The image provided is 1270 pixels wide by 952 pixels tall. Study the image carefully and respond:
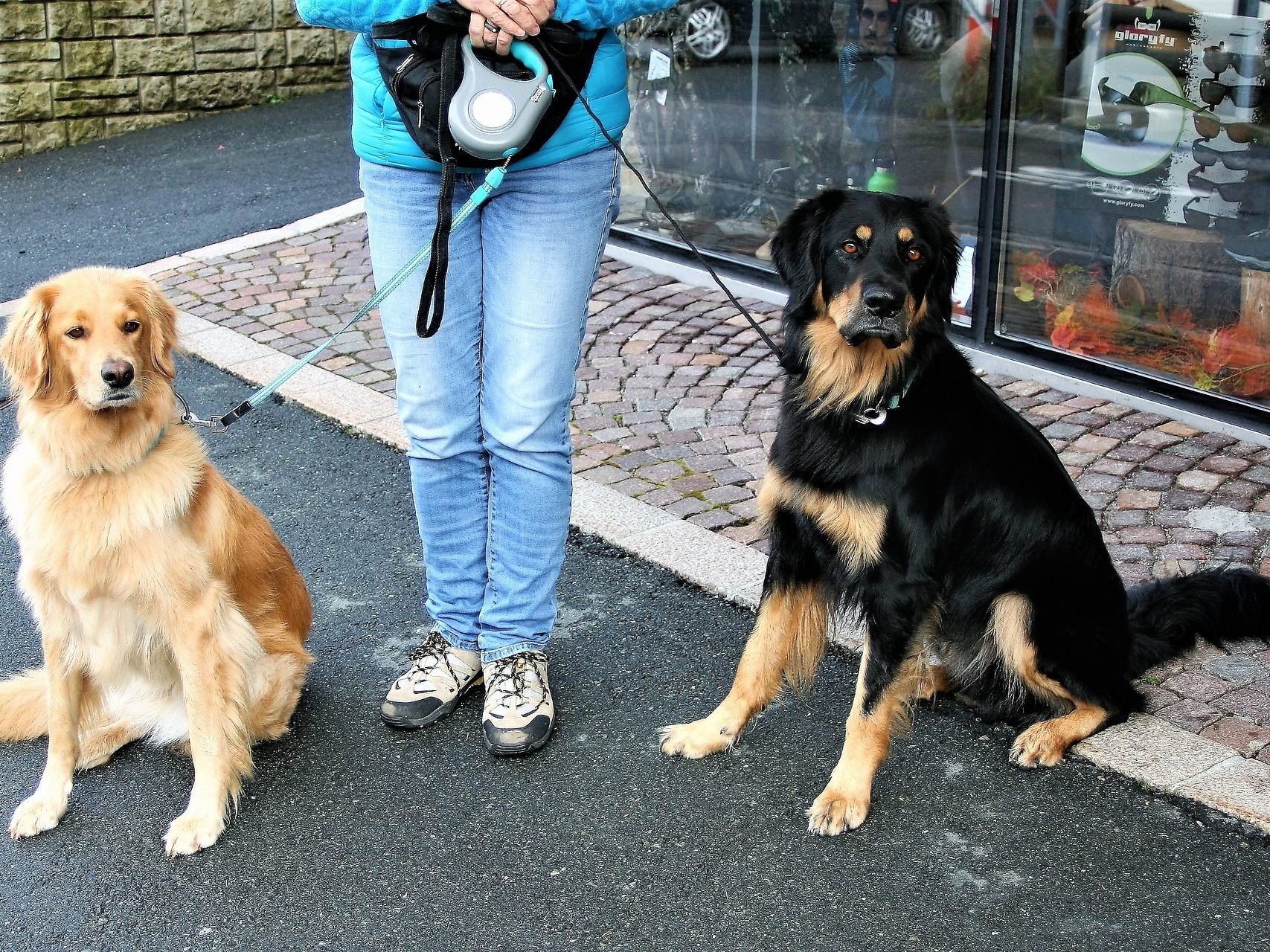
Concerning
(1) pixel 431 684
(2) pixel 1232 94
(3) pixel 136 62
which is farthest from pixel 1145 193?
(3) pixel 136 62

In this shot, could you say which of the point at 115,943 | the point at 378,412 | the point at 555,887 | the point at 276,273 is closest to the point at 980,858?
the point at 555,887

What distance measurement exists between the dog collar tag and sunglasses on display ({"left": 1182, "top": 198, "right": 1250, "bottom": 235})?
10.7 feet

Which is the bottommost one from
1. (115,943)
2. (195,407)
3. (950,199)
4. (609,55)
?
(115,943)

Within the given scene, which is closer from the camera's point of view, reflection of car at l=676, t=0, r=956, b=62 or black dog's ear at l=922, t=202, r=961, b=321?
black dog's ear at l=922, t=202, r=961, b=321

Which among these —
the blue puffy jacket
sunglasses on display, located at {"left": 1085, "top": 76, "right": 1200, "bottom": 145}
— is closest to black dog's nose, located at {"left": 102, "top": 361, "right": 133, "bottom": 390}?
the blue puffy jacket

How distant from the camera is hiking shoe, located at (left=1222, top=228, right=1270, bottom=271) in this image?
5566 millimetres

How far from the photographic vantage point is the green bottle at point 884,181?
703 cm

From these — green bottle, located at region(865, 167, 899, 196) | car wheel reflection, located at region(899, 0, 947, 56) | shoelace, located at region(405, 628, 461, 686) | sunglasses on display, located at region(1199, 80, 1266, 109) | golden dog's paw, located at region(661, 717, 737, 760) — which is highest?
car wheel reflection, located at region(899, 0, 947, 56)

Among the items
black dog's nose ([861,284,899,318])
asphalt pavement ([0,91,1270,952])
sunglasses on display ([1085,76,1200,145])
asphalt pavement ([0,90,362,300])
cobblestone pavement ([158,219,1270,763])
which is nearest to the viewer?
asphalt pavement ([0,91,1270,952])

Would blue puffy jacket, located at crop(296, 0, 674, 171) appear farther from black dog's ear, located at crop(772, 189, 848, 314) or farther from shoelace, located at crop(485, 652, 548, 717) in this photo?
shoelace, located at crop(485, 652, 548, 717)

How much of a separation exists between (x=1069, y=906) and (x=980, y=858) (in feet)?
0.79

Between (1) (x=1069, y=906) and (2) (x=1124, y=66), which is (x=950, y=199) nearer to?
(2) (x=1124, y=66)

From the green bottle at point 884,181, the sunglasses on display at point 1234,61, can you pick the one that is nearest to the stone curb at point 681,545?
the sunglasses on display at point 1234,61

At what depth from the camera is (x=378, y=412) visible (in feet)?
19.1
